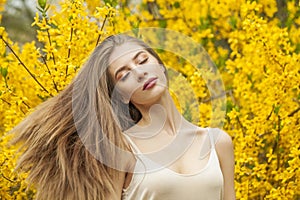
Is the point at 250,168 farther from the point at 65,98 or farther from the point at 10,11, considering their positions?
the point at 10,11

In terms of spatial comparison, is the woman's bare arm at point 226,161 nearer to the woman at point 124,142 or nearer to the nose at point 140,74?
the woman at point 124,142

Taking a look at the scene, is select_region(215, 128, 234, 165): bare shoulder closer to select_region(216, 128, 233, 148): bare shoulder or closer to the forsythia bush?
select_region(216, 128, 233, 148): bare shoulder

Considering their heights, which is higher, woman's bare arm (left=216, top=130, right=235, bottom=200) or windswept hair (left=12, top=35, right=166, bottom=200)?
windswept hair (left=12, top=35, right=166, bottom=200)

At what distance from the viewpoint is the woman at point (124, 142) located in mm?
2469

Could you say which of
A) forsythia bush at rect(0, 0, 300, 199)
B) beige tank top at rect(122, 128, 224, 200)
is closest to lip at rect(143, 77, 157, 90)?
beige tank top at rect(122, 128, 224, 200)

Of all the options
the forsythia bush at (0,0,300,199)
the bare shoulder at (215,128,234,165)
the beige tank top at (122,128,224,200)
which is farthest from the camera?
the forsythia bush at (0,0,300,199)

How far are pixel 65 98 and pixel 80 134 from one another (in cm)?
18

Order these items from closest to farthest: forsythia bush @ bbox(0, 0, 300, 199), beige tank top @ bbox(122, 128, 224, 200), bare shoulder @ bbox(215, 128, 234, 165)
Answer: beige tank top @ bbox(122, 128, 224, 200), bare shoulder @ bbox(215, 128, 234, 165), forsythia bush @ bbox(0, 0, 300, 199)

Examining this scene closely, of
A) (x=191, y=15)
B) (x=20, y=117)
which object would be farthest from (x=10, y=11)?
(x=20, y=117)

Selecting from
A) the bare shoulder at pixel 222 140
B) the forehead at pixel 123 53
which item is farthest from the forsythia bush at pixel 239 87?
the forehead at pixel 123 53

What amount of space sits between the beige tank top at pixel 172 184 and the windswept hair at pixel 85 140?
7 centimetres

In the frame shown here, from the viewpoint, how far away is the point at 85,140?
2.54m

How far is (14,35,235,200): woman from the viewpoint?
247cm

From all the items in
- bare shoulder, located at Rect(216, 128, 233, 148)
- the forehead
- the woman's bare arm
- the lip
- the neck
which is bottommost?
the woman's bare arm
